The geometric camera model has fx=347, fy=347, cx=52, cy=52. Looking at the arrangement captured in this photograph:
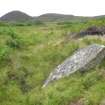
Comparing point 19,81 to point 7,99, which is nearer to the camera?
point 7,99

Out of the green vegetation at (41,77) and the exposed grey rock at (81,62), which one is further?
the exposed grey rock at (81,62)

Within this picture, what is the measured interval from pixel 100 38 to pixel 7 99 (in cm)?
884

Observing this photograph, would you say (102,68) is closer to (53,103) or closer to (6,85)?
(53,103)

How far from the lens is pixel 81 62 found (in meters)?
18.1

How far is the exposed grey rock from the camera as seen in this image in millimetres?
17609

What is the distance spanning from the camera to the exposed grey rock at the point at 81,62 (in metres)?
17.6

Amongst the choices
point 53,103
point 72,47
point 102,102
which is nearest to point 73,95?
point 53,103

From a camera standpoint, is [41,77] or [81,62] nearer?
[81,62]

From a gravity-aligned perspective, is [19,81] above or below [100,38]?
below

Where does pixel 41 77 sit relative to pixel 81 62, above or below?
below

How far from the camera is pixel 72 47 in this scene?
22172 millimetres

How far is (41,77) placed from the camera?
19234 millimetres

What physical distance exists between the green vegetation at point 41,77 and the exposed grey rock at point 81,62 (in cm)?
43

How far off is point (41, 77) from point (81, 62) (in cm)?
256
